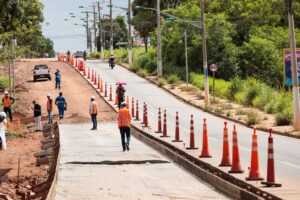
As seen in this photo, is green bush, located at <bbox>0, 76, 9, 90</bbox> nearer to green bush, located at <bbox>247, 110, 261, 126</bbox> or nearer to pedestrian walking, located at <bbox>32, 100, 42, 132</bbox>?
pedestrian walking, located at <bbox>32, 100, 42, 132</bbox>

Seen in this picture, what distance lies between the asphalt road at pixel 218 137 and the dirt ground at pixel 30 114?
3.53 meters

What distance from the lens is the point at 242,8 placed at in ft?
242

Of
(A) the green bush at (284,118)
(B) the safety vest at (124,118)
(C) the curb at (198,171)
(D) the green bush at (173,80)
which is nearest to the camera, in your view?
(C) the curb at (198,171)

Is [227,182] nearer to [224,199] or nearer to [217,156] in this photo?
[224,199]

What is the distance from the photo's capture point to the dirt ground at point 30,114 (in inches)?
872

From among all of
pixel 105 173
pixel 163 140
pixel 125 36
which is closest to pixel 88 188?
pixel 105 173

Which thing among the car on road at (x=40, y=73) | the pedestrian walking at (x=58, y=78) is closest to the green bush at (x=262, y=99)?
the pedestrian walking at (x=58, y=78)

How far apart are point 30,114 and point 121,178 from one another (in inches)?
1120

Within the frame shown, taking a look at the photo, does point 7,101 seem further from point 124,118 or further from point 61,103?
point 124,118

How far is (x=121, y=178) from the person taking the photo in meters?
16.8

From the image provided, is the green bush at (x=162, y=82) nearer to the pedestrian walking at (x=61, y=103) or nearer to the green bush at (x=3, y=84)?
the green bush at (x=3, y=84)

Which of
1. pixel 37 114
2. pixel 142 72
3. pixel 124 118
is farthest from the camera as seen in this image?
pixel 142 72

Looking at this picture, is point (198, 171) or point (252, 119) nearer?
point (198, 171)

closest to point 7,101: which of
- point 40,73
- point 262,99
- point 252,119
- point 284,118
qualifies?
point 252,119
